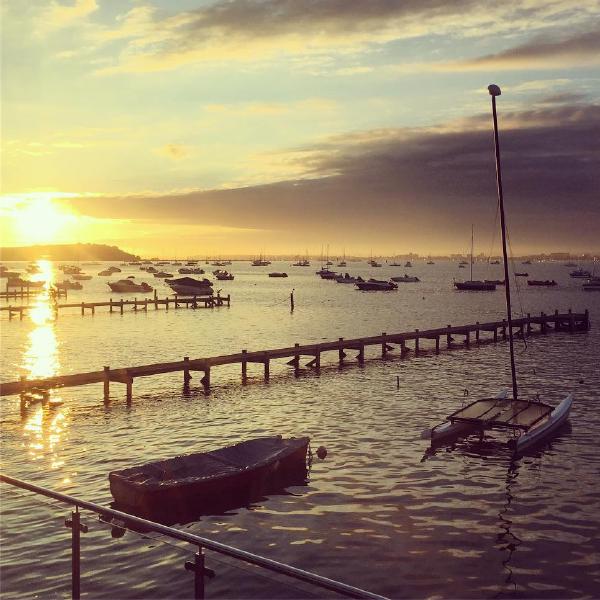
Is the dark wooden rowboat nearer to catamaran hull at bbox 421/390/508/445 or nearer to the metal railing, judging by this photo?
catamaran hull at bbox 421/390/508/445

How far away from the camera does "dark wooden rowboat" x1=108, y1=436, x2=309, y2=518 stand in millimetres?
17984

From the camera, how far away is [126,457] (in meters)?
23.9

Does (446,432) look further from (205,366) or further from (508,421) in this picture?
(205,366)

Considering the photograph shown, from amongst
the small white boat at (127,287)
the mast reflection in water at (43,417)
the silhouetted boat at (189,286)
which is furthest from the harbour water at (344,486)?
the small white boat at (127,287)

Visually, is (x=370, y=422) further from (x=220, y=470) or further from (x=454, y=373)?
(x=454, y=373)

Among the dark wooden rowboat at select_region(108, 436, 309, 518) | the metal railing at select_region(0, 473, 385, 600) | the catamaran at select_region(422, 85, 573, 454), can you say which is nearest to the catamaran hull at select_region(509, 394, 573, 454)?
the catamaran at select_region(422, 85, 573, 454)

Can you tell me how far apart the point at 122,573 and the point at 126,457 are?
9503 mm

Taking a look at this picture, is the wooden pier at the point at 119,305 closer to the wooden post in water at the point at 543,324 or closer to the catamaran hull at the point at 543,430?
the wooden post in water at the point at 543,324

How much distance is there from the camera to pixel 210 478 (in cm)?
1881

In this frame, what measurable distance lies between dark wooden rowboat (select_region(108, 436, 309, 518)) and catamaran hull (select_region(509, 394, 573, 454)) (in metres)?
8.68

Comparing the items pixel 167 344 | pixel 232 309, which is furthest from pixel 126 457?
pixel 232 309

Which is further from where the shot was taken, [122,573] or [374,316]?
[374,316]

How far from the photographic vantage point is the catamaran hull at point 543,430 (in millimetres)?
24609

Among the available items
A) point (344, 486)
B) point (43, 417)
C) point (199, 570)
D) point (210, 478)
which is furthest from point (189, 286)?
point (199, 570)
